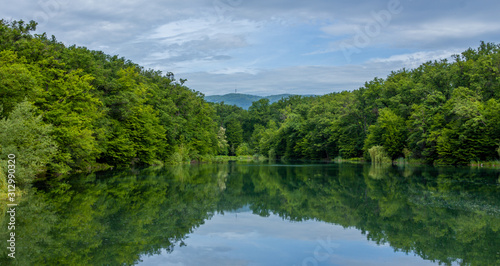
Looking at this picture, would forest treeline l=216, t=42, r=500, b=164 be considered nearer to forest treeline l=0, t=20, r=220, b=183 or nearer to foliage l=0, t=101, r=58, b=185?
forest treeline l=0, t=20, r=220, b=183

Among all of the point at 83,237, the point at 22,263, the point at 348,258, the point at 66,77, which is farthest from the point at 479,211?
the point at 66,77

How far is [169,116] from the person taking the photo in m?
56.6

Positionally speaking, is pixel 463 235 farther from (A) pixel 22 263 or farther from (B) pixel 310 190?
(B) pixel 310 190

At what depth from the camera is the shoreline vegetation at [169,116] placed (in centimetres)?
2498

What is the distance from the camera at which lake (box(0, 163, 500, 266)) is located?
9.13 meters

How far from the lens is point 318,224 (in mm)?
12969

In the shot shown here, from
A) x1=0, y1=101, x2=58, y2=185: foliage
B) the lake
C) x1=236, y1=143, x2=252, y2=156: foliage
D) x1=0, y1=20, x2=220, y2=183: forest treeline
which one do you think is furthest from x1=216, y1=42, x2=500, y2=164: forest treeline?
x1=0, y1=101, x2=58, y2=185: foliage

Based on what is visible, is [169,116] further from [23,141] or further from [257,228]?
[257,228]

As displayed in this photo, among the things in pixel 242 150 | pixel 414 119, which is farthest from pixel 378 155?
pixel 242 150

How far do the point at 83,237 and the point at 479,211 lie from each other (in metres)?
12.0

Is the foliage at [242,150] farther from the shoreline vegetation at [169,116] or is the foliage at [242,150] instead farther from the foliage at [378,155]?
the foliage at [378,155]

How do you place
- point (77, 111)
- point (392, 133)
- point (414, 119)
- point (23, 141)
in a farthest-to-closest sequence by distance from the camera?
point (392, 133) → point (414, 119) → point (77, 111) → point (23, 141)

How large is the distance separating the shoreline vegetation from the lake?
7765 mm

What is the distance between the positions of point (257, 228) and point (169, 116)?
45482 millimetres
